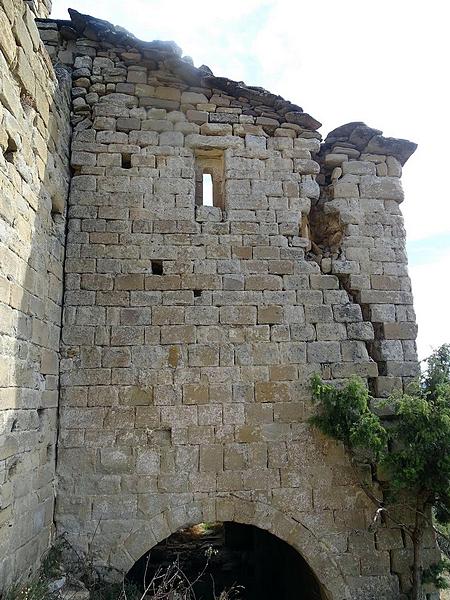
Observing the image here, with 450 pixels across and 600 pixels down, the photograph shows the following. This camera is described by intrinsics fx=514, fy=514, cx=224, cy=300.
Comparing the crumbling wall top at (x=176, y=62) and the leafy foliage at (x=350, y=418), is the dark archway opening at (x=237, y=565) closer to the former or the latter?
the leafy foliage at (x=350, y=418)

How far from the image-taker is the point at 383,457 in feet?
16.5

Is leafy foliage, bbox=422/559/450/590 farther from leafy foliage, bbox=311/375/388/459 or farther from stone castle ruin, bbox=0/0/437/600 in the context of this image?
leafy foliage, bbox=311/375/388/459

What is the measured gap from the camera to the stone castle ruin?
4965 millimetres

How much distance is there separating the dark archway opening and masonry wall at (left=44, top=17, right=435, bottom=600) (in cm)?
142

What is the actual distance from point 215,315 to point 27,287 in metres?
1.96

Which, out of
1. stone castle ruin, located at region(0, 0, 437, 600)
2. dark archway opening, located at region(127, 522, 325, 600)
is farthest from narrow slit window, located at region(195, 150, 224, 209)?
dark archway opening, located at region(127, 522, 325, 600)

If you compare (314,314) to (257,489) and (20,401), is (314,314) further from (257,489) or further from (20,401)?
(20,401)

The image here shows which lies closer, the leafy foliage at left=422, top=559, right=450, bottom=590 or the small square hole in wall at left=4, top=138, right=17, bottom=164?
the small square hole in wall at left=4, top=138, right=17, bottom=164

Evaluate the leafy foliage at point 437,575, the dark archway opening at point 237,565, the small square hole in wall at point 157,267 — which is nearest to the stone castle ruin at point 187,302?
the small square hole in wall at point 157,267

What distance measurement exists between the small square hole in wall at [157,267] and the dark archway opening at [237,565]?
136 inches

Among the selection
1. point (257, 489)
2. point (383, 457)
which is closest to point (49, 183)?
point (257, 489)

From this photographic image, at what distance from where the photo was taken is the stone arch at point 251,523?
16.5 ft

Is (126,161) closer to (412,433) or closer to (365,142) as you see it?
(365,142)

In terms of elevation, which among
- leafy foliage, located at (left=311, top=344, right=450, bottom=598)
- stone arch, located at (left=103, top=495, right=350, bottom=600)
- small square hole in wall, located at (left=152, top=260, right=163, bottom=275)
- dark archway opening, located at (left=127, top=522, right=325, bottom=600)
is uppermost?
small square hole in wall, located at (left=152, top=260, right=163, bottom=275)
